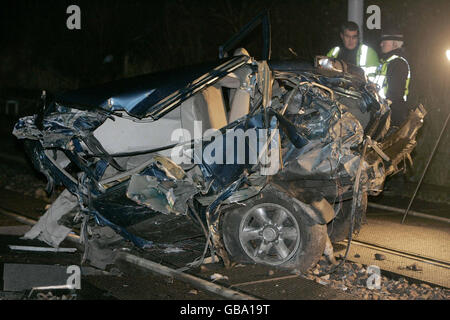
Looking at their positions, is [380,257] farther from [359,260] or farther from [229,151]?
[229,151]

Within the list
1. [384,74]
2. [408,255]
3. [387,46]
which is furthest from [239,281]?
[387,46]

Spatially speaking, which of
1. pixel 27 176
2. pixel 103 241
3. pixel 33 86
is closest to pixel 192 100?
pixel 103 241

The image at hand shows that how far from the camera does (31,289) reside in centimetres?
560

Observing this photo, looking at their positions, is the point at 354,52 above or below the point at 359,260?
above

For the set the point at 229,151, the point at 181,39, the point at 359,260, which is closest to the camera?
the point at 229,151

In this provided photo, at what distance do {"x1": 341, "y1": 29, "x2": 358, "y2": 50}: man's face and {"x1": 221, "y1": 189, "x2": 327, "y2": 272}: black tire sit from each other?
13.1 feet

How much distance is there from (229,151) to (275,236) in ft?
3.22

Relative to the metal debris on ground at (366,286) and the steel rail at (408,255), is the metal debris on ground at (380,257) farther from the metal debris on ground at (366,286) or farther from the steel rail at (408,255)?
the metal debris on ground at (366,286)

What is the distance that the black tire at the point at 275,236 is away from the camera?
618 cm

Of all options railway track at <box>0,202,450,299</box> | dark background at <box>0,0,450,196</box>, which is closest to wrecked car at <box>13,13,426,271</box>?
railway track at <box>0,202,450,299</box>

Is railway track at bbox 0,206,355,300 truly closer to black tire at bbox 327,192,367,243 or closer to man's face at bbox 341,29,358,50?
black tire at bbox 327,192,367,243

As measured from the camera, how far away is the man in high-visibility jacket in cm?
943

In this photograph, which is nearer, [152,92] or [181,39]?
[152,92]

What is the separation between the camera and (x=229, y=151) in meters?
6.09
